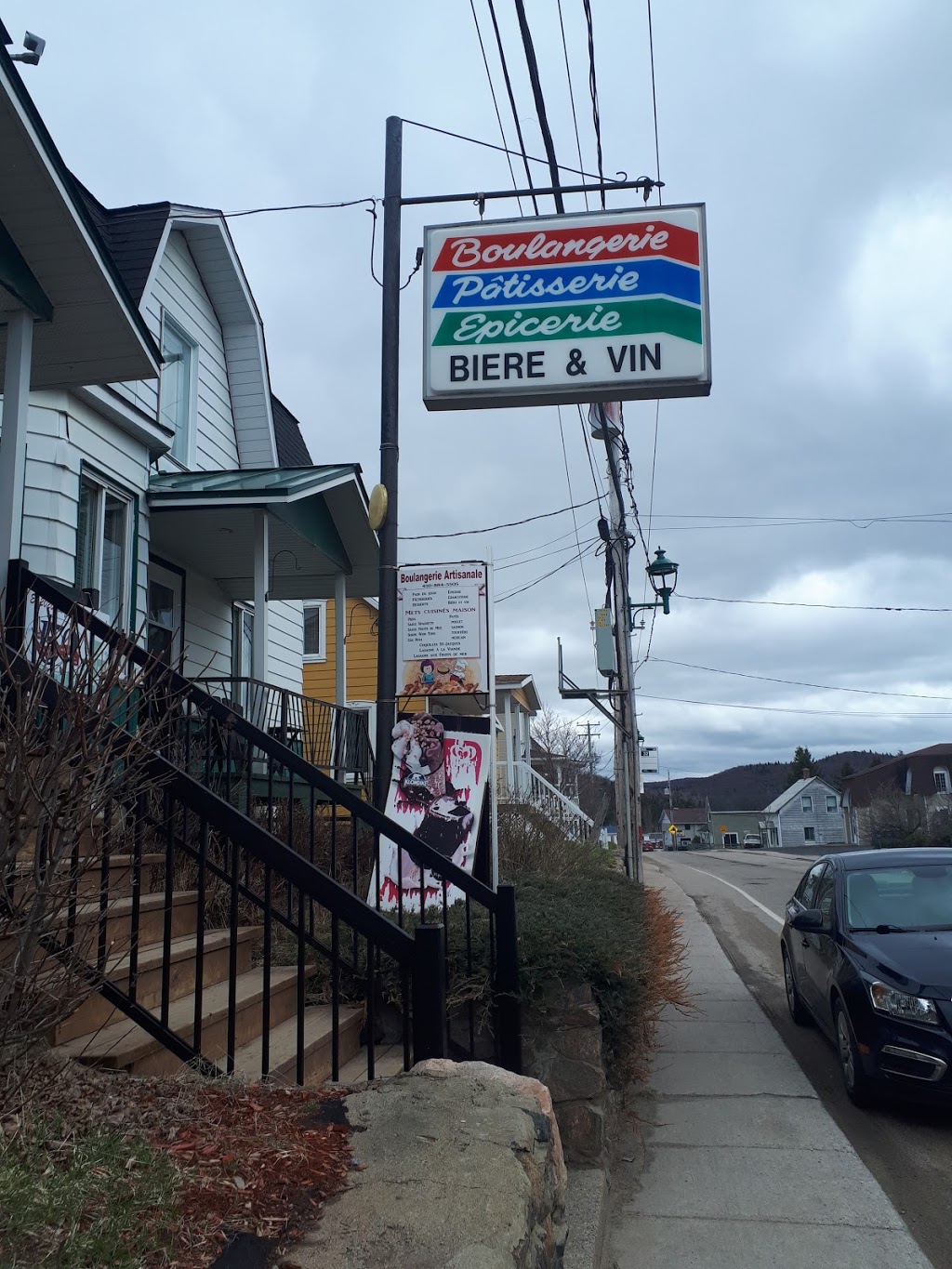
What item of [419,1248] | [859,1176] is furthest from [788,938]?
[419,1248]

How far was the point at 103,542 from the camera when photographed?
10.2 meters

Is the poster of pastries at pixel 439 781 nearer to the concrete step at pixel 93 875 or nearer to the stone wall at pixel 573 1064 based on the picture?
the concrete step at pixel 93 875

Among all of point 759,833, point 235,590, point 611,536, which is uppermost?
point 611,536

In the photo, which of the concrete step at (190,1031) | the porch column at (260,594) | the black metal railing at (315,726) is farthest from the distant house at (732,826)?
the concrete step at (190,1031)

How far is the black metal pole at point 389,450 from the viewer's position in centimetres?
774

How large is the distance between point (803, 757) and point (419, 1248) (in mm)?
118602

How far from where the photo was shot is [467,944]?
16.5 feet

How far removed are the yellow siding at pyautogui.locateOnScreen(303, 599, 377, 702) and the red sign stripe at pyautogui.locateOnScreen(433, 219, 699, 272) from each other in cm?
1547

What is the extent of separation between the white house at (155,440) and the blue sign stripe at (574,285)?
8.03ft

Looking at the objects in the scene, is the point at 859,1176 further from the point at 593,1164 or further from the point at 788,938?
the point at 788,938

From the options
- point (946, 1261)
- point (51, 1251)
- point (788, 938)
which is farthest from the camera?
point (788, 938)

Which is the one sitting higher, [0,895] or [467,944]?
[0,895]

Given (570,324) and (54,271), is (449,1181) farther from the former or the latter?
(570,324)

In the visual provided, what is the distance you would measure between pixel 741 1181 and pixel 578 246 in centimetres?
637
